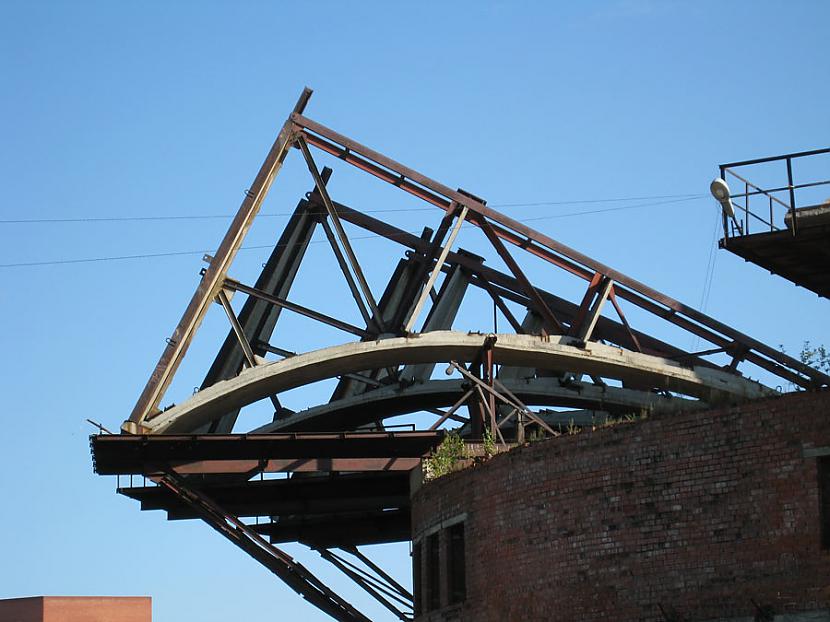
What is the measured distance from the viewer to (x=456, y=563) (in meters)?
25.8

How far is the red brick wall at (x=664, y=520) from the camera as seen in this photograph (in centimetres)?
1986

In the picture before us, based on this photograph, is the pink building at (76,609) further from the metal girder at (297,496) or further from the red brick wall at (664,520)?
the red brick wall at (664,520)

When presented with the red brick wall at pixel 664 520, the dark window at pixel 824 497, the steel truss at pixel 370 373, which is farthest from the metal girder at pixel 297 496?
the dark window at pixel 824 497

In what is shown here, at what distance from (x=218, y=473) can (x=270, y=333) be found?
7.84 m

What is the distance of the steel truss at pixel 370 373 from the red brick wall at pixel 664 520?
6213 mm

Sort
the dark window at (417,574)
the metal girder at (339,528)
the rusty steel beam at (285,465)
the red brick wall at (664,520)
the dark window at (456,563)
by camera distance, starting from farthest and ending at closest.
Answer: the metal girder at (339,528)
the rusty steel beam at (285,465)
the dark window at (417,574)
the dark window at (456,563)
the red brick wall at (664,520)

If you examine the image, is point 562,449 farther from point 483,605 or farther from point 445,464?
point 445,464

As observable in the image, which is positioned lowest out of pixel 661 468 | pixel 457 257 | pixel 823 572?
pixel 823 572

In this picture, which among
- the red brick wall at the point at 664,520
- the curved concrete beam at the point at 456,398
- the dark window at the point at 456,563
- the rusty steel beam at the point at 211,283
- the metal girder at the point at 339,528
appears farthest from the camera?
the metal girder at the point at 339,528

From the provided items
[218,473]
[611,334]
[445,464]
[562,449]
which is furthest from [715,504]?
[611,334]

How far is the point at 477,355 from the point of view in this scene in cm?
3278

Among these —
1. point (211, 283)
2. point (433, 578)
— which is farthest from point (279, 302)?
point (433, 578)

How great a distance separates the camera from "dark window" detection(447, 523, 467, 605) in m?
25.7

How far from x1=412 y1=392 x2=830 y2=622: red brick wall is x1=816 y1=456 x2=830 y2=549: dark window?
0.10 metres
